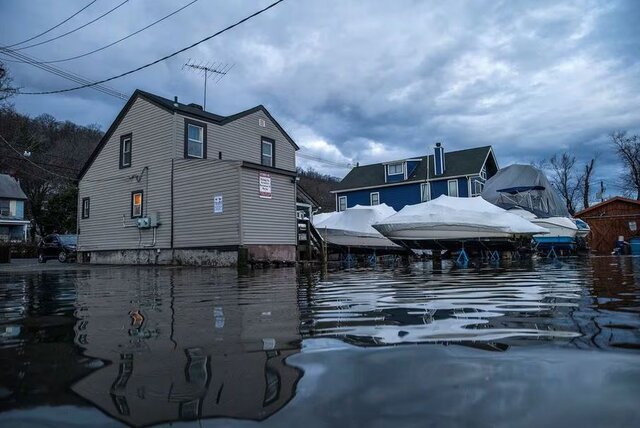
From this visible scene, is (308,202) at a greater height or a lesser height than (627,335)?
greater

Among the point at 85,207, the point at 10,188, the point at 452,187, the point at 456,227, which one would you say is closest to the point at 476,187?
Result: the point at 452,187

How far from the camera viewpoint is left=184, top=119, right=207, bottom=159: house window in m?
18.3

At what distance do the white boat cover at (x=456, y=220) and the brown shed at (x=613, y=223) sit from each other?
22.6 meters

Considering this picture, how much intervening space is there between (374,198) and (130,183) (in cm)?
2461

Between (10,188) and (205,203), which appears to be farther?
(10,188)

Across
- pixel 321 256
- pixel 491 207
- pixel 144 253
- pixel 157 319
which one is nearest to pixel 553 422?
pixel 157 319

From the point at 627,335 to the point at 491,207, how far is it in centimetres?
1400

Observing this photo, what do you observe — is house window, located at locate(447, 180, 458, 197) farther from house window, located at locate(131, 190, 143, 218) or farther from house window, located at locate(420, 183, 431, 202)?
house window, located at locate(131, 190, 143, 218)

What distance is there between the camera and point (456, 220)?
14.1 meters

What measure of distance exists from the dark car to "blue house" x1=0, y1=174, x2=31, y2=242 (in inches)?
1016

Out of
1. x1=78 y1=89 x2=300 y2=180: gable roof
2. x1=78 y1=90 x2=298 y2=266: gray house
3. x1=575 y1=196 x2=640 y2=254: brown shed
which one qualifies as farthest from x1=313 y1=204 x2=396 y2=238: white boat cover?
x1=575 y1=196 x2=640 y2=254: brown shed

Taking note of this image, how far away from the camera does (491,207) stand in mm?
15484

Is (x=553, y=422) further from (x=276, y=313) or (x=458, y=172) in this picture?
(x=458, y=172)

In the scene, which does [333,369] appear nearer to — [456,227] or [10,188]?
[456,227]
